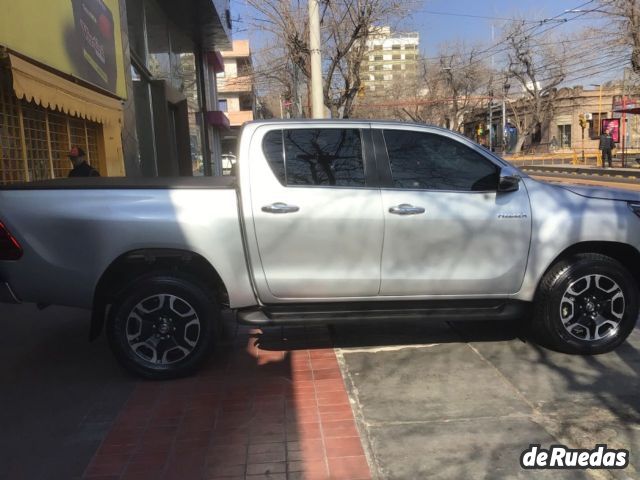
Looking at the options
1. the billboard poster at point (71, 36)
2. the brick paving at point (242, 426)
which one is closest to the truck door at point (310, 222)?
the brick paving at point (242, 426)

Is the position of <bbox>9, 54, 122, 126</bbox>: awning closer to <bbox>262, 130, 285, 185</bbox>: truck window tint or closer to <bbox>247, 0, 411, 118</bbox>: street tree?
<bbox>262, 130, 285, 185</bbox>: truck window tint

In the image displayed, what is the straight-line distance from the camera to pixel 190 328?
170 inches

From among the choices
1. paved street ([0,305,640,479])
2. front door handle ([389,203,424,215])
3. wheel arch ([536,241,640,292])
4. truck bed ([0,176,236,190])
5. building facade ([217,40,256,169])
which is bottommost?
paved street ([0,305,640,479])

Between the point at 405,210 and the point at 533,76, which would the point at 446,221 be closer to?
the point at 405,210

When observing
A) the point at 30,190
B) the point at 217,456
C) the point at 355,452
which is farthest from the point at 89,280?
the point at 355,452

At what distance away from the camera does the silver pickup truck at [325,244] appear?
4133 millimetres

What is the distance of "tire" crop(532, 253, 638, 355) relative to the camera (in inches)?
174

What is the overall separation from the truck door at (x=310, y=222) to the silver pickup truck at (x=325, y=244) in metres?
0.01

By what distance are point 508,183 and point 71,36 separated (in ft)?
20.8

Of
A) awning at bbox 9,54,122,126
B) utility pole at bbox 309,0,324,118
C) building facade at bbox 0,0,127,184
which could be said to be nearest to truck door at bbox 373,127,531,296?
awning at bbox 9,54,122,126

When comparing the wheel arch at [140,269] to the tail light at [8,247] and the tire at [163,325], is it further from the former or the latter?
the tail light at [8,247]

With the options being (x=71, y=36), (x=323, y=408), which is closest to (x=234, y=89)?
(x=71, y=36)

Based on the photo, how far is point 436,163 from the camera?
449 cm

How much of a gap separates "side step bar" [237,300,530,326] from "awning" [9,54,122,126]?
360 centimetres
